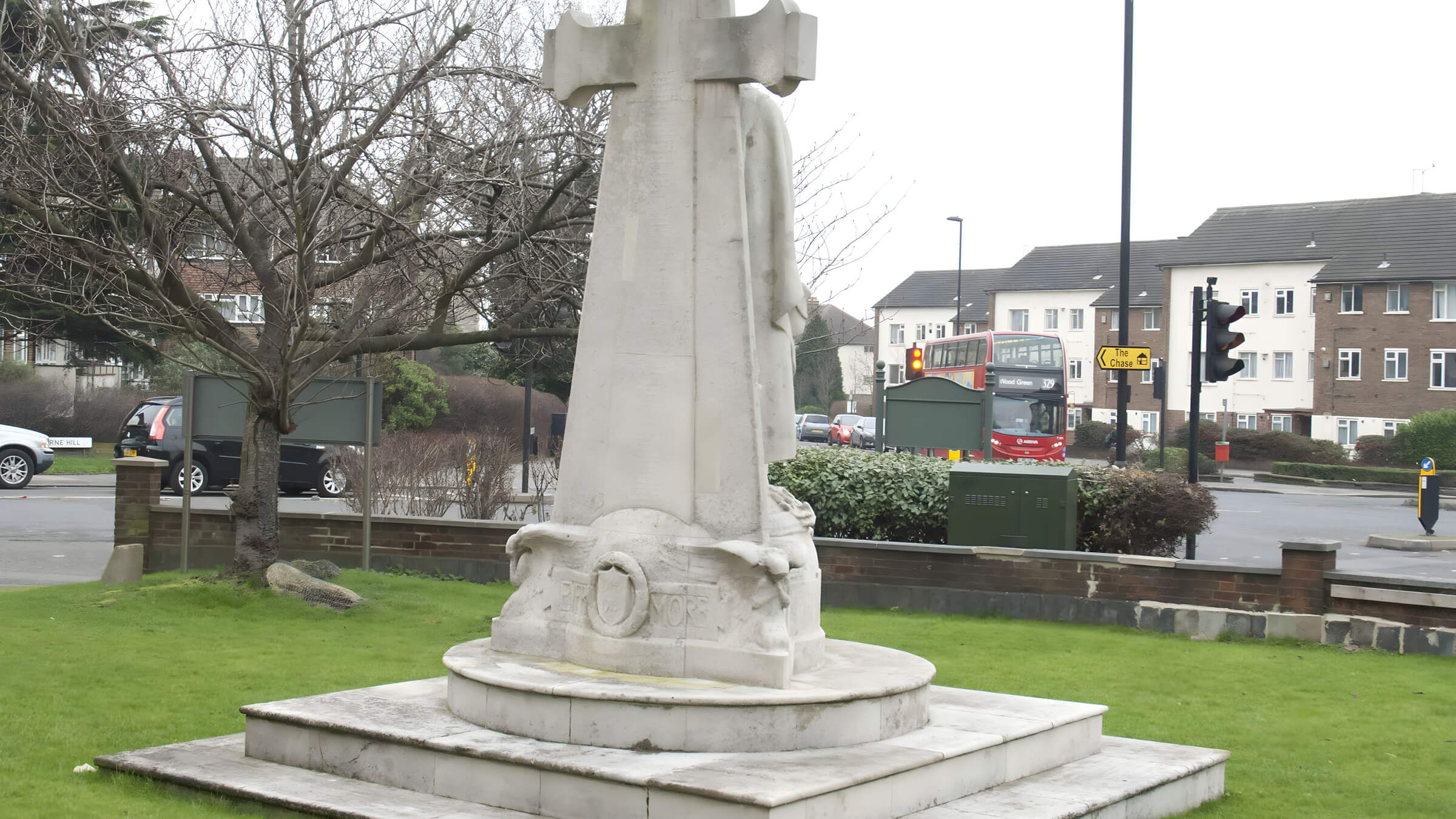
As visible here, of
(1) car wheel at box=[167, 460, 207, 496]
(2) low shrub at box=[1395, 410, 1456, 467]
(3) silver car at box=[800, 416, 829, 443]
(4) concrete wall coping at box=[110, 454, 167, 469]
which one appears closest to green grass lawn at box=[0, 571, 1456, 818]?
(4) concrete wall coping at box=[110, 454, 167, 469]

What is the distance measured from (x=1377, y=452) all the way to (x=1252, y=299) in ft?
48.5

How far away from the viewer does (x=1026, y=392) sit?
37.0 meters

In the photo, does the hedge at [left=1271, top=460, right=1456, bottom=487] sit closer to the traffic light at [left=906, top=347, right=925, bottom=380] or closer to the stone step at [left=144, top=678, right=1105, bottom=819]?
the traffic light at [left=906, top=347, right=925, bottom=380]

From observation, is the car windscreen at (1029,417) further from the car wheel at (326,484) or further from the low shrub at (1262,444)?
the car wheel at (326,484)

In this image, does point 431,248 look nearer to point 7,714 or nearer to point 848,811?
point 7,714

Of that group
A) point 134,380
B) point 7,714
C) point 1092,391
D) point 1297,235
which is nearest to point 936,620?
point 7,714

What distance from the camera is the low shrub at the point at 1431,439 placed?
1809 inches

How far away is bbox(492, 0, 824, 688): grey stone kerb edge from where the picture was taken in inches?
258

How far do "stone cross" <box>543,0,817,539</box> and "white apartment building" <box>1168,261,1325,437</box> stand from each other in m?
56.9

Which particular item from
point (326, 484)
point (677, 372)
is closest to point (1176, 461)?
point (326, 484)

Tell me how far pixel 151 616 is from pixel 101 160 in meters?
4.01

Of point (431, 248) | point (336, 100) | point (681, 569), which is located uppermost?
point (336, 100)

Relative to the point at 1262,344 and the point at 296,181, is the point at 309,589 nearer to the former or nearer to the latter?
the point at 296,181

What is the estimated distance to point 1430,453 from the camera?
46.1 meters
